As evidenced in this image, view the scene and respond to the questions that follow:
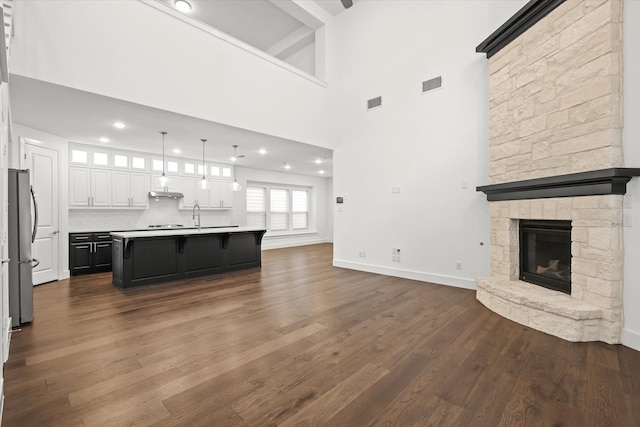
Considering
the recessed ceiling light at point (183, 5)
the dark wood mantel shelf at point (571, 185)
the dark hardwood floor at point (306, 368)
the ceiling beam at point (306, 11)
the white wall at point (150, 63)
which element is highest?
the recessed ceiling light at point (183, 5)

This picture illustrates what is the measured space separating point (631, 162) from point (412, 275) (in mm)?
3242

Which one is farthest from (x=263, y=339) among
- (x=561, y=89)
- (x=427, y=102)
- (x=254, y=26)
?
(x=254, y=26)

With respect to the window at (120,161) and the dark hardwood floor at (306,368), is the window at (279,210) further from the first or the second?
the dark hardwood floor at (306,368)

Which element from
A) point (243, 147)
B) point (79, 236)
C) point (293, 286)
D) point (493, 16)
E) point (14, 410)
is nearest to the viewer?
point (14, 410)

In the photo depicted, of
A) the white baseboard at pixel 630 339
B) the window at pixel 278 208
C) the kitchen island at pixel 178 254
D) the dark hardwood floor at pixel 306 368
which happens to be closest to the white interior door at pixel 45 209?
the kitchen island at pixel 178 254

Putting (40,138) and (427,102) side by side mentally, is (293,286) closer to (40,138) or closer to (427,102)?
(427,102)

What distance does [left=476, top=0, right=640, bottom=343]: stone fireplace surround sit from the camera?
2680 millimetres

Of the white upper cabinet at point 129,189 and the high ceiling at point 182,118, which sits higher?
the high ceiling at point 182,118

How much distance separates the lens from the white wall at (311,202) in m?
9.30

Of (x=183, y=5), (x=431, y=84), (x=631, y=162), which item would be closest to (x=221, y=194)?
(x=183, y=5)

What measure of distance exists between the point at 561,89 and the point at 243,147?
17.9ft

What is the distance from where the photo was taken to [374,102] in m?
5.82

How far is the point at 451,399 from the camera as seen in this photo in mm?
1877

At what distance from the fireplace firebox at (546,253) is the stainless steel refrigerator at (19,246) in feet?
18.7
